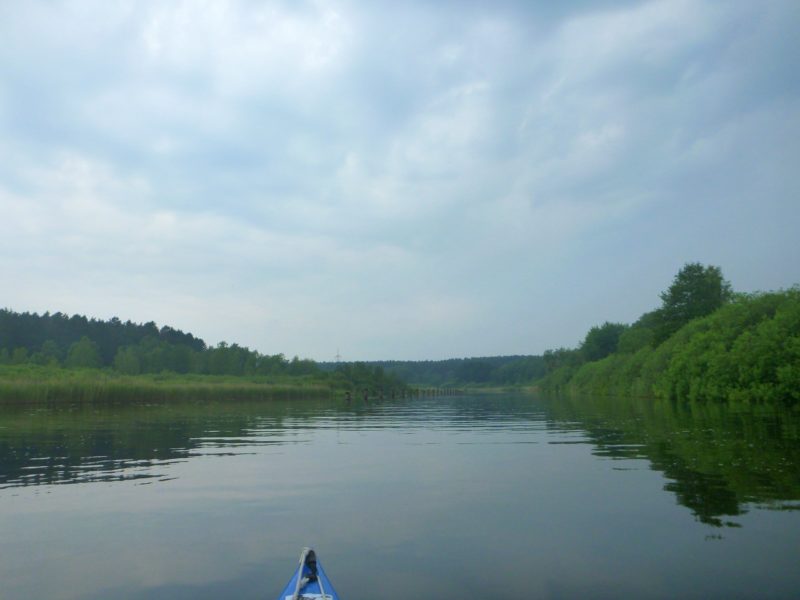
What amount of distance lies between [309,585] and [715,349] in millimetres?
54114

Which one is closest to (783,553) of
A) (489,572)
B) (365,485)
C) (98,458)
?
(489,572)

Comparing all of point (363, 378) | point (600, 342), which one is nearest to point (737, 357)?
point (363, 378)

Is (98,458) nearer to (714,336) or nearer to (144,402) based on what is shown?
(144,402)

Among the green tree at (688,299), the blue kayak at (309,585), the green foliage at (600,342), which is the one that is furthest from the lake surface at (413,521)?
the green foliage at (600,342)

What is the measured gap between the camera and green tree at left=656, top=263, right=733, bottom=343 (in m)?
84.8

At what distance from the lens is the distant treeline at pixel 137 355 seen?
115312 millimetres

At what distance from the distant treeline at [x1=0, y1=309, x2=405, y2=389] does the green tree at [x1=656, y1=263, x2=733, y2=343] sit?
182ft

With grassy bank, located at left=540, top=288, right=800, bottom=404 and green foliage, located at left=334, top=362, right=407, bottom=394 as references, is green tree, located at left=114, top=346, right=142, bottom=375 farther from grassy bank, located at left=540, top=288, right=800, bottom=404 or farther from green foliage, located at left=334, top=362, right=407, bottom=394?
grassy bank, located at left=540, top=288, right=800, bottom=404

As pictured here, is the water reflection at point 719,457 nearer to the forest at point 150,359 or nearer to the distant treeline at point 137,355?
the forest at point 150,359

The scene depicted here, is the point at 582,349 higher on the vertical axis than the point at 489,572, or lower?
higher

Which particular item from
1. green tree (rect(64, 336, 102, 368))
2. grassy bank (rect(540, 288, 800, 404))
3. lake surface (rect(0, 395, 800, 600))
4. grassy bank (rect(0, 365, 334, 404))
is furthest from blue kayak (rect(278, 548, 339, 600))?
green tree (rect(64, 336, 102, 368))

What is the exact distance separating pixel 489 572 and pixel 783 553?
4062 mm

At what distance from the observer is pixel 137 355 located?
5054 inches

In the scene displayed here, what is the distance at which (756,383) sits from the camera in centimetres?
4369
